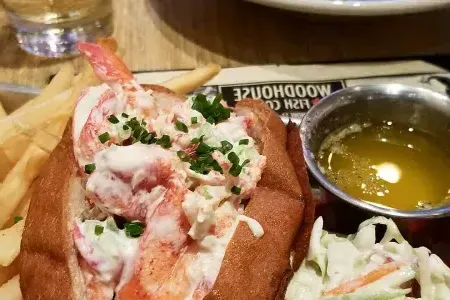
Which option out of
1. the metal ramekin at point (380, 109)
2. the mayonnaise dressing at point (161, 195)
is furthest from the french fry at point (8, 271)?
the metal ramekin at point (380, 109)

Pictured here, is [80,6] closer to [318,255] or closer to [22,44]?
[22,44]

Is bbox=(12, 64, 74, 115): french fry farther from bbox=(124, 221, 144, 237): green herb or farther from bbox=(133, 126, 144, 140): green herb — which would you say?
bbox=(124, 221, 144, 237): green herb

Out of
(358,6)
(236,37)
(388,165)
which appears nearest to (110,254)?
(388,165)

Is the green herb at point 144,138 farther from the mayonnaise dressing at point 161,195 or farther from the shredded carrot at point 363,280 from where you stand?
the shredded carrot at point 363,280

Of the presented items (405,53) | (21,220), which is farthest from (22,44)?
(405,53)

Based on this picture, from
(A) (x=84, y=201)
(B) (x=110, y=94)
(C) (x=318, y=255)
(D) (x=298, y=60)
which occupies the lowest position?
(D) (x=298, y=60)

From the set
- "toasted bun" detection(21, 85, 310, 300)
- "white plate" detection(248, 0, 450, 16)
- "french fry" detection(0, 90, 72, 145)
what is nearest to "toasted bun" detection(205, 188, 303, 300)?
"toasted bun" detection(21, 85, 310, 300)

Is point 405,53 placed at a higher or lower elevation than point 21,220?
lower
